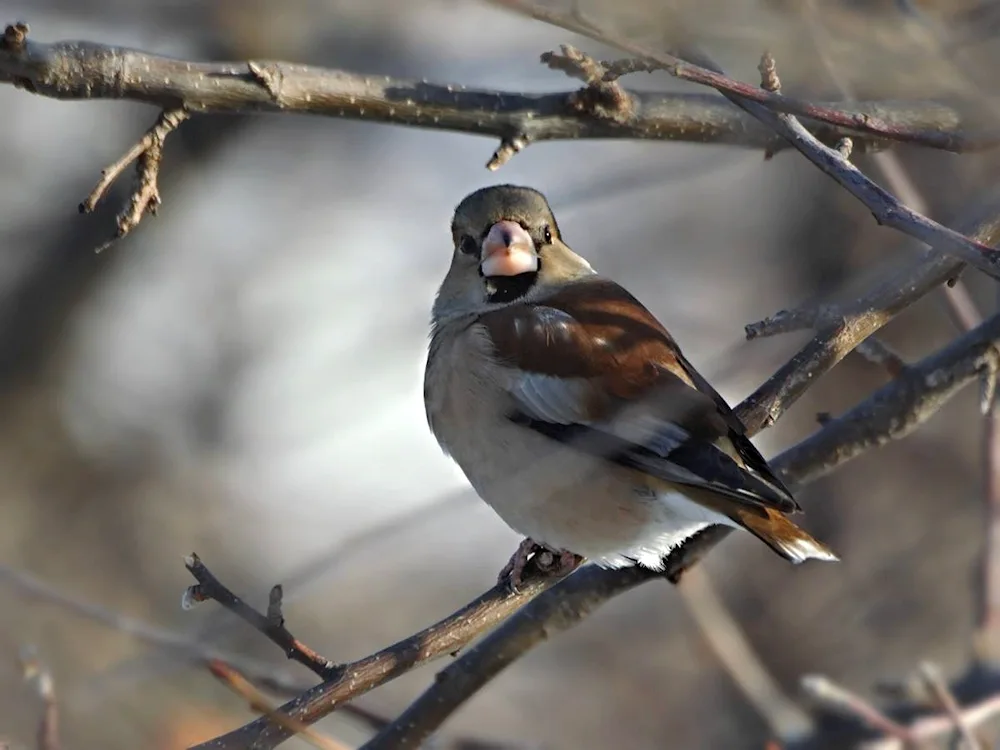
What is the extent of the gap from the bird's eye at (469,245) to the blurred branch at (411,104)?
670 mm

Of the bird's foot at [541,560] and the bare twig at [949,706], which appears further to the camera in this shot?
the bird's foot at [541,560]

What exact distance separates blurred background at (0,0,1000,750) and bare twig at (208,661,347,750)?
3.62m

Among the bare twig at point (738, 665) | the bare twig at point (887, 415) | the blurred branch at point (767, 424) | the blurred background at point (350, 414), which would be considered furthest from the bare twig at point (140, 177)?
the blurred background at point (350, 414)

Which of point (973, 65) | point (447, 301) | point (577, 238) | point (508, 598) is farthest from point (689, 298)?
point (973, 65)

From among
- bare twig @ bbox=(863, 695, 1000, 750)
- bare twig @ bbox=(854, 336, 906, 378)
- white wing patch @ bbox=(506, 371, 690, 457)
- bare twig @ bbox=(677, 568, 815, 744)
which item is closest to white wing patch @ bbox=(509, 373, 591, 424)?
white wing patch @ bbox=(506, 371, 690, 457)

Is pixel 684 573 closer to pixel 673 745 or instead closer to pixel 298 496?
pixel 673 745

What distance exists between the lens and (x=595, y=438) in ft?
11.3

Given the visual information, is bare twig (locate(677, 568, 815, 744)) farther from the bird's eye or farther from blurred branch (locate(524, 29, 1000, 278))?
blurred branch (locate(524, 29, 1000, 278))

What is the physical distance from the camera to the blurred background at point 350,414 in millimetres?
7023

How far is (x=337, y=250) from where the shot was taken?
8.18m

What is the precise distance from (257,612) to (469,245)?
5.95ft

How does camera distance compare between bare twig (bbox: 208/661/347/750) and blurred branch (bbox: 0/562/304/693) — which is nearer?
bare twig (bbox: 208/661/347/750)

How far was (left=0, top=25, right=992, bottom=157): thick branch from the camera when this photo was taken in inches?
117

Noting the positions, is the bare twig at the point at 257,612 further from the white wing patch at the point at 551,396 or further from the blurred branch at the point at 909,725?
the blurred branch at the point at 909,725
